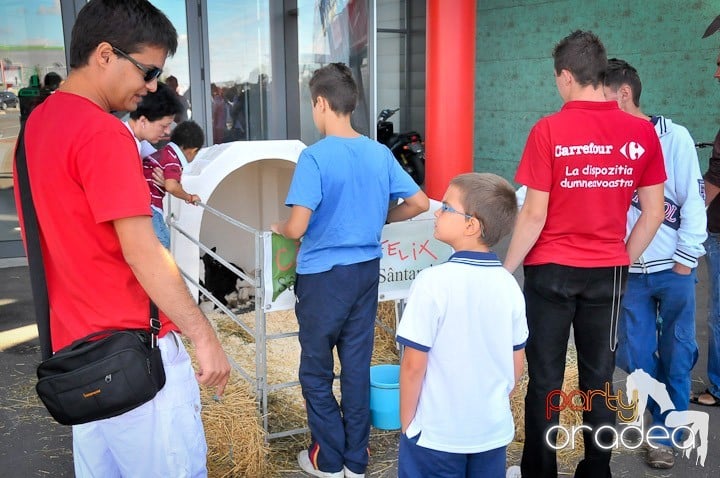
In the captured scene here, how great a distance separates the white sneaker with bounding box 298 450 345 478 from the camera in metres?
3.07

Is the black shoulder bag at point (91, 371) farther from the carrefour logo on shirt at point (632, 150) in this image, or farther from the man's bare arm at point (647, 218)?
the man's bare arm at point (647, 218)

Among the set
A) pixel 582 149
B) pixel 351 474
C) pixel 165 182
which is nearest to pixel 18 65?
pixel 165 182

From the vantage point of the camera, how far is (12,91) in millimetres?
7668

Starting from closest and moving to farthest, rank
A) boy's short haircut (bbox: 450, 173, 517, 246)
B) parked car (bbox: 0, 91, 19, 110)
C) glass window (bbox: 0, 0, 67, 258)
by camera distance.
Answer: boy's short haircut (bbox: 450, 173, 517, 246), glass window (bbox: 0, 0, 67, 258), parked car (bbox: 0, 91, 19, 110)

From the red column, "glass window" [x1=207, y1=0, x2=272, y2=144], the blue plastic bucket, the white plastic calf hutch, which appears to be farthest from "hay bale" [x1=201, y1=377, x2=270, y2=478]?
"glass window" [x1=207, y1=0, x2=272, y2=144]

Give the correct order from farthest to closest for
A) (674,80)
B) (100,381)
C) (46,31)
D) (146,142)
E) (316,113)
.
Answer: (674,80), (46,31), (146,142), (316,113), (100,381)

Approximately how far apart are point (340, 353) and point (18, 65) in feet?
20.5

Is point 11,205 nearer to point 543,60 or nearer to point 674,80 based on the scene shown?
point 543,60

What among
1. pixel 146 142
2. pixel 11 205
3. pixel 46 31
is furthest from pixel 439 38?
pixel 11 205

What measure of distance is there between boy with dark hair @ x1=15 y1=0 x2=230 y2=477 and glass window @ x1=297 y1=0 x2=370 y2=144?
6684 mm

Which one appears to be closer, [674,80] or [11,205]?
[11,205]

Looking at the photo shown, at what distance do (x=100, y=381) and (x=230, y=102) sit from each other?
7443 millimetres

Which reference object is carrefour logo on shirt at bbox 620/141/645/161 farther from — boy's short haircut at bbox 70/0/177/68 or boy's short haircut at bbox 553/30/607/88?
boy's short haircut at bbox 70/0/177/68

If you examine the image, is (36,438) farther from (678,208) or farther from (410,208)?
(678,208)
